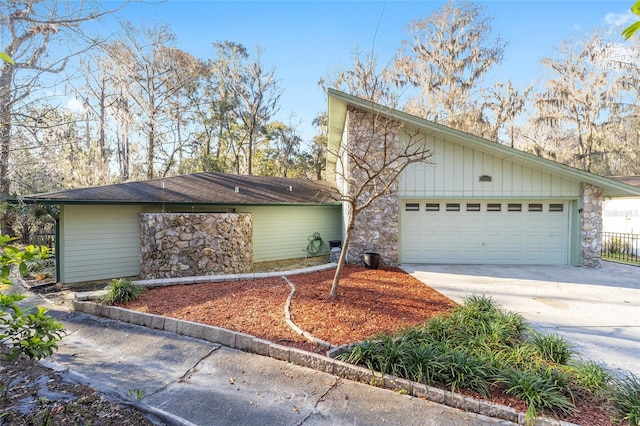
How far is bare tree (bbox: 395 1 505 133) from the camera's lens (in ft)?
57.9

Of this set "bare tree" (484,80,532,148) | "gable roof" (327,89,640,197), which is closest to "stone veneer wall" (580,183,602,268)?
"gable roof" (327,89,640,197)

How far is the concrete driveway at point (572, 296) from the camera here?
4.03 meters

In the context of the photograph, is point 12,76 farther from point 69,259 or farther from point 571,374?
point 571,374

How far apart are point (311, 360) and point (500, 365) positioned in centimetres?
216

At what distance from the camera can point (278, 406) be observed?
2926 mm

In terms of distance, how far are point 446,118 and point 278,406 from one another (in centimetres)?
1803

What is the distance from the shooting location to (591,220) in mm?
8391

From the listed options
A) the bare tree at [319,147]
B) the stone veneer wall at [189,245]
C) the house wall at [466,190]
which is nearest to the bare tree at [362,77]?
the house wall at [466,190]

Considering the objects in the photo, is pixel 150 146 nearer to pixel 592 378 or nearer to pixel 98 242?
pixel 98 242

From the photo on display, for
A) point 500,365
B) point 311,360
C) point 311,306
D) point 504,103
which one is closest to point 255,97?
A: point 504,103

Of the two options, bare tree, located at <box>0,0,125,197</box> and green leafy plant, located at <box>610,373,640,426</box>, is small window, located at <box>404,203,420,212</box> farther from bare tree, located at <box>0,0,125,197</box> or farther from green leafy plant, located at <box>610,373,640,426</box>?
bare tree, located at <box>0,0,125,197</box>

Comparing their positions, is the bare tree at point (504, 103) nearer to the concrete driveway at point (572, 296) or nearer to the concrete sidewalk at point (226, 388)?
the concrete driveway at point (572, 296)

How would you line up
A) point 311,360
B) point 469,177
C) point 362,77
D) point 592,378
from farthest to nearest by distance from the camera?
point 362,77, point 469,177, point 311,360, point 592,378

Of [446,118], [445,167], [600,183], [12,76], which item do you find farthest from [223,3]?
[446,118]
